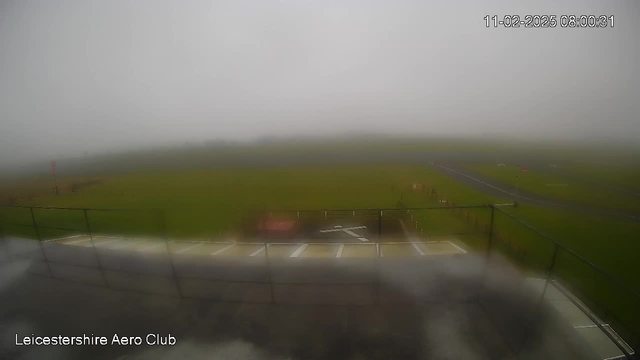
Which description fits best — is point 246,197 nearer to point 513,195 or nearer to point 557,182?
point 557,182

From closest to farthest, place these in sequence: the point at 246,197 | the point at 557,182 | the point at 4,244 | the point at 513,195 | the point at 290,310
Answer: the point at 290,310 → the point at 4,244 → the point at 246,197 → the point at 557,182 → the point at 513,195

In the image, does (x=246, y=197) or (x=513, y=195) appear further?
(x=513, y=195)

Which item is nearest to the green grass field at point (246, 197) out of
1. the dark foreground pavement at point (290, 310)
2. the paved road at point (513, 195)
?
the dark foreground pavement at point (290, 310)

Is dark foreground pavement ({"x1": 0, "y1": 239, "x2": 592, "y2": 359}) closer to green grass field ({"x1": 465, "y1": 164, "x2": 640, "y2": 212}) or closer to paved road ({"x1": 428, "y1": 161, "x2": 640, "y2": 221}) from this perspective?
paved road ({"x1": 428, "y1": 161, "x2": 640, "y2": 221})

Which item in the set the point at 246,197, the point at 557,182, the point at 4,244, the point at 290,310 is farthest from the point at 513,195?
the point at 4,244

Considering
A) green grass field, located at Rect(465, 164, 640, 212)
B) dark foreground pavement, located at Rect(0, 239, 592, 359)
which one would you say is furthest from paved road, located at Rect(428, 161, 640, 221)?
dark foreground pavement, located at Rect(0, 239, 592, 359)

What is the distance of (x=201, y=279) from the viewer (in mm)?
2770

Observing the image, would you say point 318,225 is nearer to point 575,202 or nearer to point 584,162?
point 584,162

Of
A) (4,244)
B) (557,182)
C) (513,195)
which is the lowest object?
(513,195)

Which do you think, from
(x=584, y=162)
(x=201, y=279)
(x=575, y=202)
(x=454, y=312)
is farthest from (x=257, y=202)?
(x=575, y=202)

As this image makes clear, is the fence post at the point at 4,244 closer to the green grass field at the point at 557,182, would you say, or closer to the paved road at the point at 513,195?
the paved road at the point at 513,195

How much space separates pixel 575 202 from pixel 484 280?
519 inches

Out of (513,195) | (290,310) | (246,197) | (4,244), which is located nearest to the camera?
(290,310)

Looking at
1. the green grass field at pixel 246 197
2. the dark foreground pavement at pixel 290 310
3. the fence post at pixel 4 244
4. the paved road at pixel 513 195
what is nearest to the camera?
the dark foreground pavement at pixel 290 310
